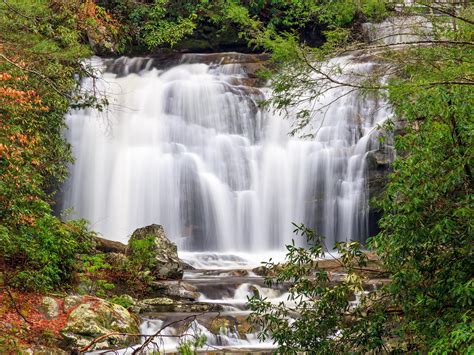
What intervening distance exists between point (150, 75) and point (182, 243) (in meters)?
8.26

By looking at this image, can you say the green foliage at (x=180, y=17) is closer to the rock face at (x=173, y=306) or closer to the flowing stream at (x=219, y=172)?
the flowing stream at (x=219, y=172)

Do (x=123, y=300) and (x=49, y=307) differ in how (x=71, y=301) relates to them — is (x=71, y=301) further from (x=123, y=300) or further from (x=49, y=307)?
(x=123, y=300)

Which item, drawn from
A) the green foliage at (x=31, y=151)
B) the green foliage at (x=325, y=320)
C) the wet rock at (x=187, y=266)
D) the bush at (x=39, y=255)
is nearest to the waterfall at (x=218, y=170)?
the wet rock at (x=187, y=266)

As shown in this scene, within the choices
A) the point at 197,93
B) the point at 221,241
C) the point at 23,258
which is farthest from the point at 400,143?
the point at 197,93

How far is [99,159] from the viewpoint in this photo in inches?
811

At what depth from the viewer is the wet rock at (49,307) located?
9852mm

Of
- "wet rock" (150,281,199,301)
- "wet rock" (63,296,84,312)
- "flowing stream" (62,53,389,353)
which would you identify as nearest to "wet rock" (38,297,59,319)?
"wet rock" (63,296,84,312)

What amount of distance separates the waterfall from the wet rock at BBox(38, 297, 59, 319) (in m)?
8.71

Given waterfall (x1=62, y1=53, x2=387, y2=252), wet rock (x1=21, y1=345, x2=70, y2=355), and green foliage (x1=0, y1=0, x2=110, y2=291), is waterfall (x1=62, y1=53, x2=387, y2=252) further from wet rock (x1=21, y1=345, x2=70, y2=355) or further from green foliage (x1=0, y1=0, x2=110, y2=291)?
wet rock (x1=21, y1=345, x2=70, y2=355)

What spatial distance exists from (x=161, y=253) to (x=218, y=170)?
20.6 ft

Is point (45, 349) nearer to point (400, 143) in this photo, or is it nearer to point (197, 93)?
point (400, 143)

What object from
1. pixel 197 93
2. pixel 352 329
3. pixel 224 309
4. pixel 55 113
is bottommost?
pixel 224 309

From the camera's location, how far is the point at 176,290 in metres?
12.8

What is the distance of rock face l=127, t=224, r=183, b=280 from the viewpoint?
14195 mm
